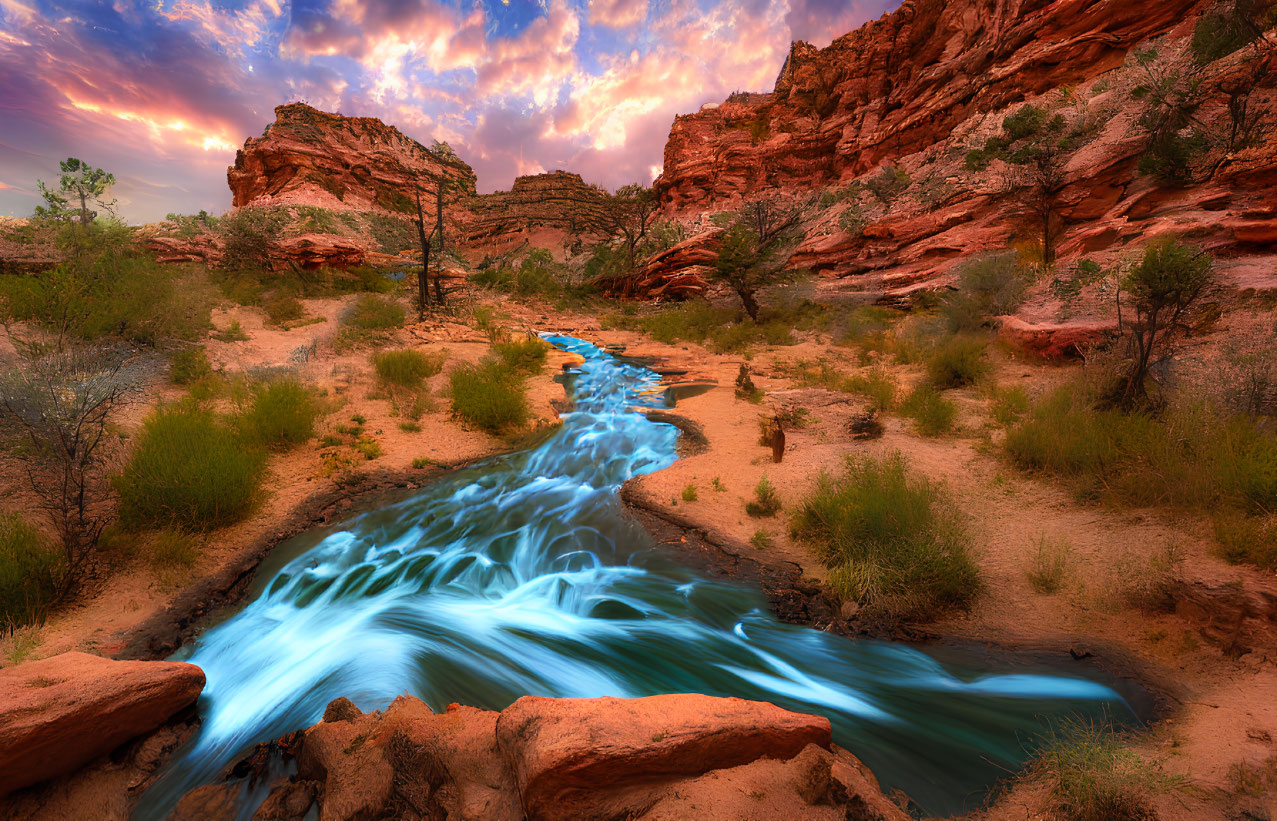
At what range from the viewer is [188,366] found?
9.26m

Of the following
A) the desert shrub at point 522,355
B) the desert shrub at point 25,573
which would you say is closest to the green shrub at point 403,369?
the desert shrub at point 522,355

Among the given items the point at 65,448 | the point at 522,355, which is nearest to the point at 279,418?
the point at 65,448

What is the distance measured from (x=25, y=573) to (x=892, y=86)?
144 ft

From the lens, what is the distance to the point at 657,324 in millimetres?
20891

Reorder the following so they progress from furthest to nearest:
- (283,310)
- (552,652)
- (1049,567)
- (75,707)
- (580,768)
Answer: (283,310)
(1049,567)
(552,652)
(75,707)
(580,768)

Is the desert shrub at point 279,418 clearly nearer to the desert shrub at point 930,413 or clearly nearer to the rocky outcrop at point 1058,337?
the desert shrub at point 930,413

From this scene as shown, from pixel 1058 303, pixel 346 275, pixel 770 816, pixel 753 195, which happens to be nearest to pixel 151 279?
pixel 346 275

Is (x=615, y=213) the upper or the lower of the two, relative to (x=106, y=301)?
upper

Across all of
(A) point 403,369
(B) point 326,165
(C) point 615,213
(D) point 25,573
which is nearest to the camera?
(D) point 25,573

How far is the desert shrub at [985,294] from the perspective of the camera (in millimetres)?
11969

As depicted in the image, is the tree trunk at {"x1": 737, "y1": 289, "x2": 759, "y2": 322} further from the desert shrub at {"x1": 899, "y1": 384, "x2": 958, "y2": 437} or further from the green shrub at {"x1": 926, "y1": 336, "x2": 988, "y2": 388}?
the desert shrub at {"x1": 899, "y1": 384, "x2": 958, "y2": 437}

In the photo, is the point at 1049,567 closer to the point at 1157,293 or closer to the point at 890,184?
the point at 1157,293

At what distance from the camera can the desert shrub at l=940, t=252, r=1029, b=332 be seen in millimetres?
11969

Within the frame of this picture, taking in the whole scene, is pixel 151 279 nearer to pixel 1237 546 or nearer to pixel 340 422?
pixel 340 422
